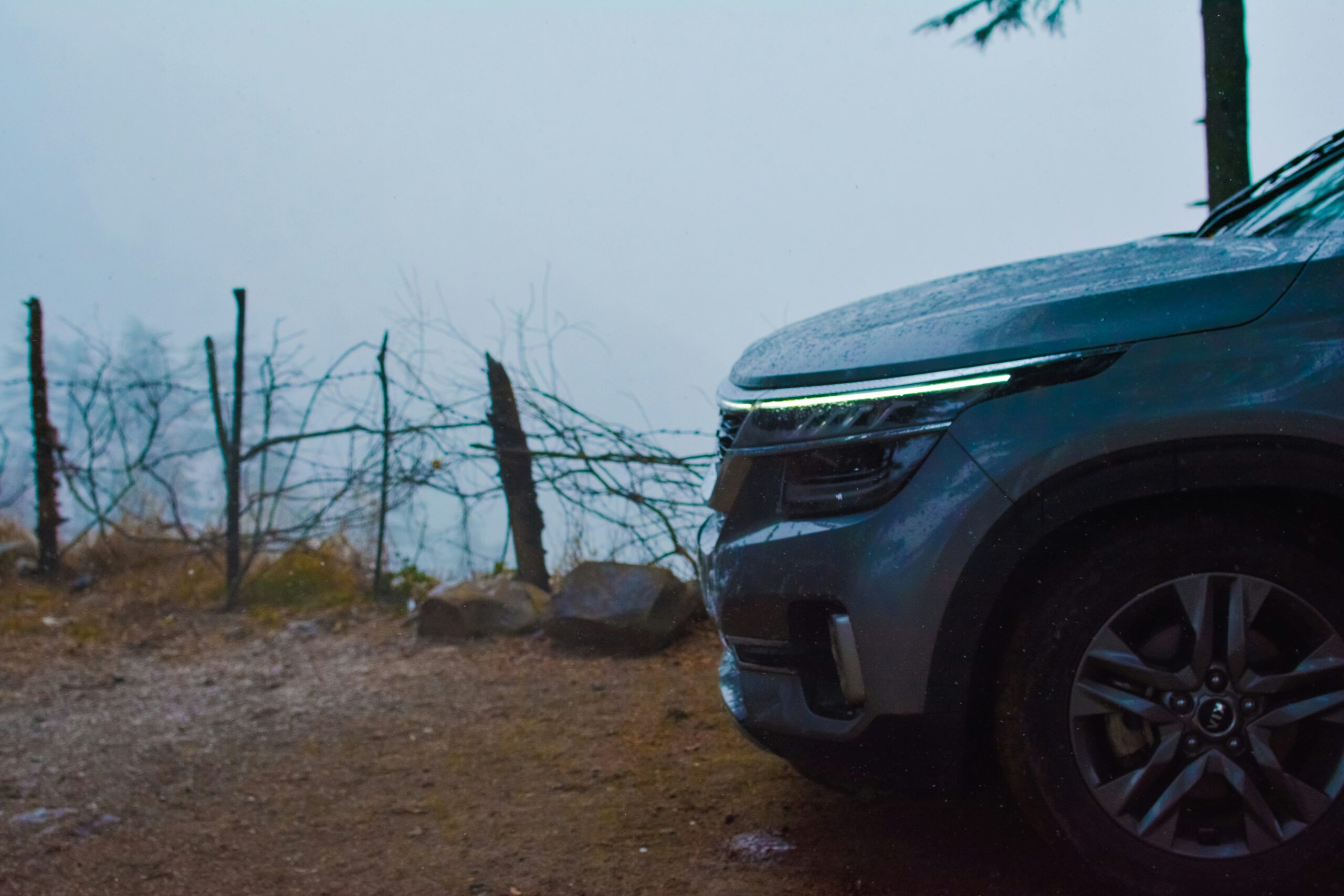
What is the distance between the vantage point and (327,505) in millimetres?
6414

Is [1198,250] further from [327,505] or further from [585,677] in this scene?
[327,505]

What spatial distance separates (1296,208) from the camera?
2648 millimetres

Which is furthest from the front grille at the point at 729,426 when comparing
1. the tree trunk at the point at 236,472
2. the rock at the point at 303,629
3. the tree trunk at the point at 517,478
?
the tree trunk at the point at 236,472

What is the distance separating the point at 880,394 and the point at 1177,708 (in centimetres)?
88

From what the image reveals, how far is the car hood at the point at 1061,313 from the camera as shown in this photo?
2.03 m

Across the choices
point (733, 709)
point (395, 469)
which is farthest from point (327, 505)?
point (733, 709)

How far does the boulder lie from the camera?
5.38m

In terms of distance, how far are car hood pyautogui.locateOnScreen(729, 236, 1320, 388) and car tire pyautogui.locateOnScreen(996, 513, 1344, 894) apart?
42 centimetres

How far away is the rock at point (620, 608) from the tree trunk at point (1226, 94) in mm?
3405

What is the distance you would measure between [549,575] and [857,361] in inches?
164

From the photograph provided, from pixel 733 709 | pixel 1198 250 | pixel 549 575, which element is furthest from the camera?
pixel 549 575

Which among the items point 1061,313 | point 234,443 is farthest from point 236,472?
point 1061,313

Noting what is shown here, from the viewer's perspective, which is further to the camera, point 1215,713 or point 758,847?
point 758,847

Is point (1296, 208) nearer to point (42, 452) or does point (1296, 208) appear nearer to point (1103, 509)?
point (1103, 509)
